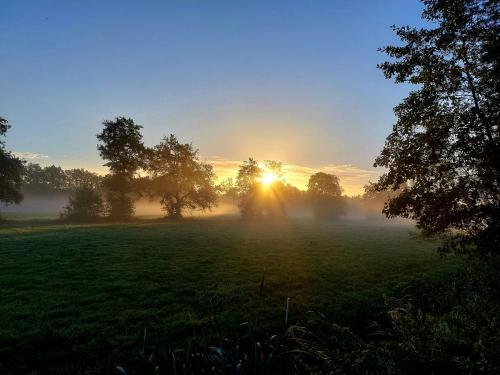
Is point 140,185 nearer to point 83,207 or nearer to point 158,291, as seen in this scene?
point 83,207

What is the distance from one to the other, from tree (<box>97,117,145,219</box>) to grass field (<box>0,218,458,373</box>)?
34.0m

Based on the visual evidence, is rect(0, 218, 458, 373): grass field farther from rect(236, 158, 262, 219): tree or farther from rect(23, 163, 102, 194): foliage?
rect(23, 163, 102, 194): foliage

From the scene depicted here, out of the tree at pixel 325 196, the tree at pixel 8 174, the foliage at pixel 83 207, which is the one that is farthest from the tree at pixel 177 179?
the tree at pixel 325 196

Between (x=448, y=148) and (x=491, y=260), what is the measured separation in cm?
671

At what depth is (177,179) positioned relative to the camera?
232 ft

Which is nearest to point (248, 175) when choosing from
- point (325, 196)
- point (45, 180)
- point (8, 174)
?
point (325, 196)

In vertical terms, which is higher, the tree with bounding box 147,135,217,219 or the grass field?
the tree with bounding box 147,135,217,219

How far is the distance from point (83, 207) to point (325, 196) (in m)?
77.8

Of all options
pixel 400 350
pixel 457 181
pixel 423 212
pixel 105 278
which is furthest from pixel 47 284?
pixel 457 181

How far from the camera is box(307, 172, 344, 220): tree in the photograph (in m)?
109

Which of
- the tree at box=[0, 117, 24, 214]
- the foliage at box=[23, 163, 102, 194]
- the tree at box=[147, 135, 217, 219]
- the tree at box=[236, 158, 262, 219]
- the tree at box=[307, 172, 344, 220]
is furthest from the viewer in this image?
the foliage at box=[23, 163, 102, 194]

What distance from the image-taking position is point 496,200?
14.5 meters

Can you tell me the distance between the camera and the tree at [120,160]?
209 ft

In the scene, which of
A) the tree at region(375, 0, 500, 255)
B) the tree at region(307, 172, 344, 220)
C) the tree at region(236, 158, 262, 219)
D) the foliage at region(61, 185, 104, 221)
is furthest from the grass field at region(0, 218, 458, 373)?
the tree at region(307, 172, 344, 220)
